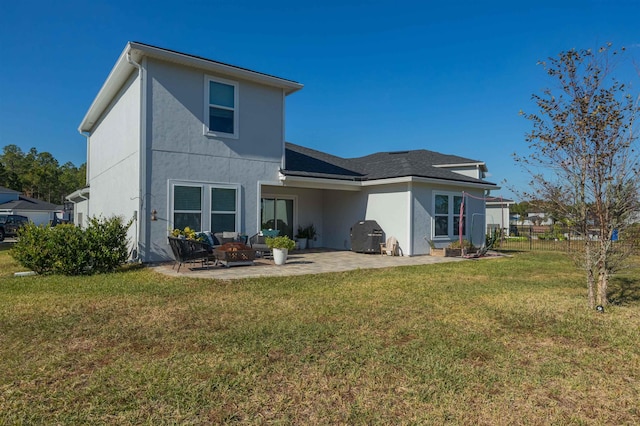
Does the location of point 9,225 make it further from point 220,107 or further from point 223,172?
point 220,107

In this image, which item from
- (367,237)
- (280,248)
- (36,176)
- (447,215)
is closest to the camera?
(280,248)

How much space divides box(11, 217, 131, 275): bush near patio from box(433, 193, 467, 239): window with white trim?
10821 millimetres

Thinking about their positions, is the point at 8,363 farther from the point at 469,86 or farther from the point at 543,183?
the point at 469,86

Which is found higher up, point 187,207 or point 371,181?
point 371,181

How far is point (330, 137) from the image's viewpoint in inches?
1059

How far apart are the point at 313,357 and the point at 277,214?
12.0 meters

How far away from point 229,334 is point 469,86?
15.6m

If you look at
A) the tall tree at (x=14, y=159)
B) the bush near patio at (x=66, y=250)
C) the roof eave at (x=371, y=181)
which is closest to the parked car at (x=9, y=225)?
the bush near patio at (x=66, y=250)

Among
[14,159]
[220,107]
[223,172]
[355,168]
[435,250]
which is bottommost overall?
[435,250]

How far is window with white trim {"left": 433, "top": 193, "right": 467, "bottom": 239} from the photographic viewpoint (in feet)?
46.8

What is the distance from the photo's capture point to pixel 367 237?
14.1 m

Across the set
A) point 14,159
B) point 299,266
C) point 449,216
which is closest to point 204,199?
point 299,266

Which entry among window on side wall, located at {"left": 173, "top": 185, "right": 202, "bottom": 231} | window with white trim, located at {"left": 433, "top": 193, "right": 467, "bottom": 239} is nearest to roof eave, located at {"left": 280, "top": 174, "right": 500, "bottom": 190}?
window with white trim, located at {"left": 433, "top": 193, "right": 467, "bottom": 239}

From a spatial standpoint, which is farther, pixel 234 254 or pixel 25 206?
pixel 25 206
